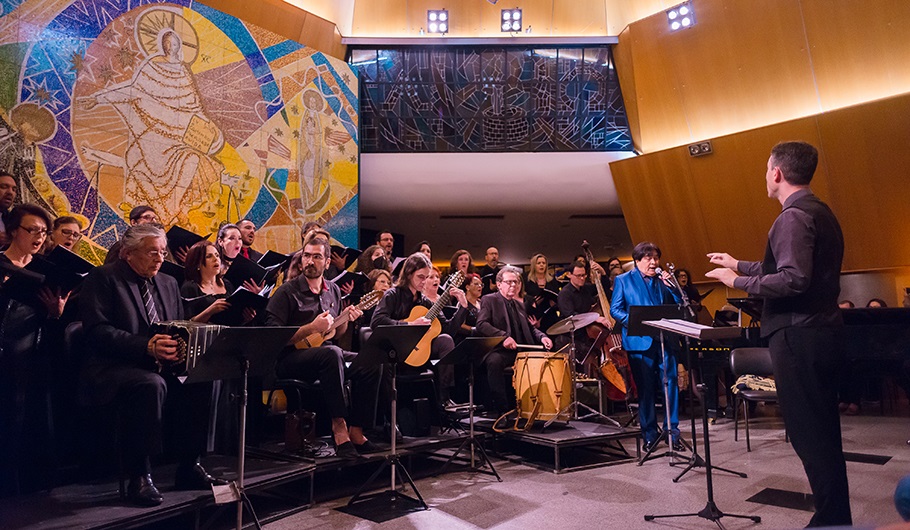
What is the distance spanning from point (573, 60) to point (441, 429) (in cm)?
766

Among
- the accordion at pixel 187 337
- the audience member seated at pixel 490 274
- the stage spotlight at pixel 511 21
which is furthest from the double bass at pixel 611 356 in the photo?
the stage spotlight at pixel 511 21

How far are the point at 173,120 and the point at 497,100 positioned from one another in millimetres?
5307

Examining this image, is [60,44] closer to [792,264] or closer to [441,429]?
[441,429]

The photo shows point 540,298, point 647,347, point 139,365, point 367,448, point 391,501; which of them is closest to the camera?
point 139,365

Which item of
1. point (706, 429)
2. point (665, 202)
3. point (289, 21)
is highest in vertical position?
point (289, 21)

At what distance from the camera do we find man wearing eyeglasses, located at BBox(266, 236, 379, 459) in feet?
13.2

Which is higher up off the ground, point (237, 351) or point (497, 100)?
point (497, 100)

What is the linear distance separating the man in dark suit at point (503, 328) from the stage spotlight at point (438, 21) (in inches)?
244

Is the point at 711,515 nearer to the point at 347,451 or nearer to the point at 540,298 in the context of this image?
the point at 347,451

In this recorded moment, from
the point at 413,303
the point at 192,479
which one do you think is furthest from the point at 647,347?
the point at 192,479

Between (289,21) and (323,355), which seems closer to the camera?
(323,355)

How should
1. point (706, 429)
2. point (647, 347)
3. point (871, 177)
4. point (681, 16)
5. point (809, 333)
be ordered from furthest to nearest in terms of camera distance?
point (681, 16) → point (871, 177) → point (647, 347) → point (706, 429) → point (809, 333)

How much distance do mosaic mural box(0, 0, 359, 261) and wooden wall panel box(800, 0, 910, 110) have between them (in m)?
6.70

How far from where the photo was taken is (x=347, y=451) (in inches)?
157
